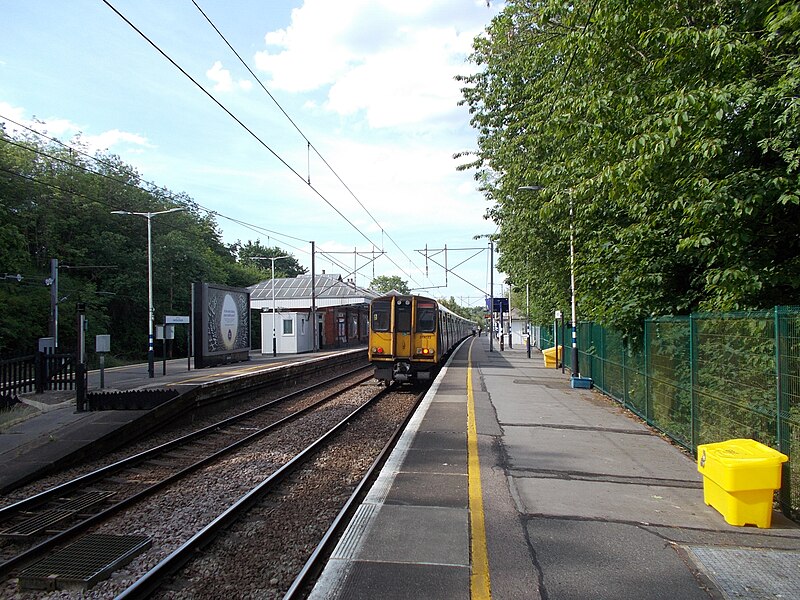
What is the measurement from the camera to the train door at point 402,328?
18219mm

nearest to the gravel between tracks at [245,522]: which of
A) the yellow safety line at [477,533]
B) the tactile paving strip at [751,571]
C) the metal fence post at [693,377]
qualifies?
the yellow safety line at [477,533]

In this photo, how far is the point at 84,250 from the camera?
3847 centimetres

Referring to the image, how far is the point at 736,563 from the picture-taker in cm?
439

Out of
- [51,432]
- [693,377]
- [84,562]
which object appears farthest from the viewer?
[51,432]

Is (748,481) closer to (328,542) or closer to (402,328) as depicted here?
(328,542)

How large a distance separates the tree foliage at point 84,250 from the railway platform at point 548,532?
28.8 m

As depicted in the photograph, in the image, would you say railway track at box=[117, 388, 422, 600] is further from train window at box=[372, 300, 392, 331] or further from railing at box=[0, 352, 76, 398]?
railing at box=[0, 352, 76, 398]

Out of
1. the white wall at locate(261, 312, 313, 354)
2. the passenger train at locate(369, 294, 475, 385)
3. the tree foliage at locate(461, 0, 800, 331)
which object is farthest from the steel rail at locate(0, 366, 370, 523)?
the white wall at locate(261, 312, 313, 354)

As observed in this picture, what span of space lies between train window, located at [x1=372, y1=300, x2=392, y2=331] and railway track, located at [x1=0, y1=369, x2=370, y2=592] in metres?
6.41

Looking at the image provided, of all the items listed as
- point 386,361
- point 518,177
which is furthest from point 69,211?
point 518,177

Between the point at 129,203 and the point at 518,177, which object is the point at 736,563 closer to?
the point at 518,177

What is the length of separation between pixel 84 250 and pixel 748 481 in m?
41.3

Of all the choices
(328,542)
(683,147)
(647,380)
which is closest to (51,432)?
(328,542)

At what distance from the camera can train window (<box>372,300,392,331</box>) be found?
18.3m
